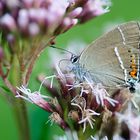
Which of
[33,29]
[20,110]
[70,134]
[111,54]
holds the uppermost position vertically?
[33,29]

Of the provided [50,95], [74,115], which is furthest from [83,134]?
[50,95]

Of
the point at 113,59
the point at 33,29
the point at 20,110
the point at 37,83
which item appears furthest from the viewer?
the point at 37,83

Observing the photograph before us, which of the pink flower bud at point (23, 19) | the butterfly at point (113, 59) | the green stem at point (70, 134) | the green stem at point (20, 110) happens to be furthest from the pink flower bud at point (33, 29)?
the green stem at point (70, 134)

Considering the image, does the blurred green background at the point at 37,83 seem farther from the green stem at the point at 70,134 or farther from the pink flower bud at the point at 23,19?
the pink flower bud at the point at 23,19

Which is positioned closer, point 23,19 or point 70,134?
point 23,19

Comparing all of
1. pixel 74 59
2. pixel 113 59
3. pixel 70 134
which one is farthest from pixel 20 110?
pixel 113 59

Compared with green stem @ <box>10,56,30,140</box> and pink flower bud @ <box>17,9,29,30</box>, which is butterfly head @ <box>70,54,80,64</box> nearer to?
green stem @ <box>10,56,30,140</box>

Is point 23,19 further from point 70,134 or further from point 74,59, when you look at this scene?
point 70,134
